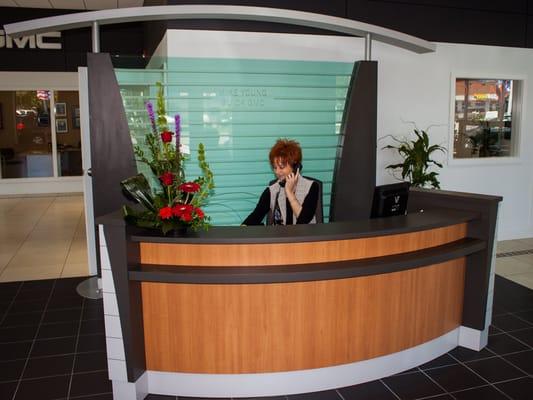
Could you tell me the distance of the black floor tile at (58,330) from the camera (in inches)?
155

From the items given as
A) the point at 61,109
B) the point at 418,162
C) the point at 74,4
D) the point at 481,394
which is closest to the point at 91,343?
the point at 481,394

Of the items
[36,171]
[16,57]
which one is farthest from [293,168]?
[36,171]

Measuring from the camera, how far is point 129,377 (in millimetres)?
2850

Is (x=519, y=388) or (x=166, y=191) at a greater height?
(x=166, y=191)

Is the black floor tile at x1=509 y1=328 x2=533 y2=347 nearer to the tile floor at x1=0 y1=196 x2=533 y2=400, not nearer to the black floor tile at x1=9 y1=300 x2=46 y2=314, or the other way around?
the tile floor at x1=0 y1=196 x2=533 y2=400

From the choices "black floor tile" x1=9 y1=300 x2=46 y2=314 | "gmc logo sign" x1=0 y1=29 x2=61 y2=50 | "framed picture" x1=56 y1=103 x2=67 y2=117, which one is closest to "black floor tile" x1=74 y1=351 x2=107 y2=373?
"black floor tile" x1=9 y1=300 x2=46 y2=314

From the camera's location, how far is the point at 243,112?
15.6 ft

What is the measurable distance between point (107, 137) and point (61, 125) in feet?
26.8

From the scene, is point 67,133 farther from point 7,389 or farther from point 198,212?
point 198,212

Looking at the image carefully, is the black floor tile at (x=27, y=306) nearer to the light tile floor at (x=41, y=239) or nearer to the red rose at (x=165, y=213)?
the light tile floor at (x=41, y=239)

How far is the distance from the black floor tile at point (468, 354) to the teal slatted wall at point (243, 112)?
6.49 ft

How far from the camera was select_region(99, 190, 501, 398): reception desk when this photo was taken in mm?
2805

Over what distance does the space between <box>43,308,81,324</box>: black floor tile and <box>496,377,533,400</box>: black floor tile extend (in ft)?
11.0

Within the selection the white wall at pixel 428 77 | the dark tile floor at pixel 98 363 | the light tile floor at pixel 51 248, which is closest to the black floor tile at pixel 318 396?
the dark tile floor at pixel 98 363
